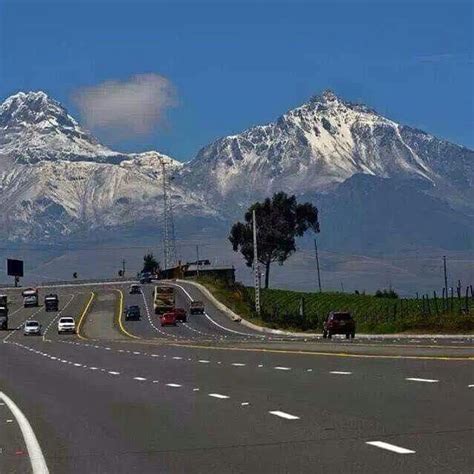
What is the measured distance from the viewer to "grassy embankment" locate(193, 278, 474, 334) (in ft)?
218

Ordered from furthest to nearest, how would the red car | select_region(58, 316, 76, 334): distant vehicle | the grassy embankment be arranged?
the red car → select_region(58, 316, 76, 334): distant vehicle → the grassy embankment

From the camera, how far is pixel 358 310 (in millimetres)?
124312

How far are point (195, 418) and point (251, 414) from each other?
84cm

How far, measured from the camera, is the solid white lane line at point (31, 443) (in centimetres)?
1424

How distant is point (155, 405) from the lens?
22.0 meters

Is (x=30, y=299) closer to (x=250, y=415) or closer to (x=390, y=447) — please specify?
(x=250, y=415)

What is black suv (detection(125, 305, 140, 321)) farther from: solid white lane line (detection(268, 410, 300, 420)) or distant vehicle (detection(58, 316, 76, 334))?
solid white lane line (detection(268, 410, 300, 420))

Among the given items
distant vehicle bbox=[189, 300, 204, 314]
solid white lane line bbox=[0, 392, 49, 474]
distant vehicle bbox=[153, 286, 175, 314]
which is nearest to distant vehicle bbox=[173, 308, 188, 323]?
distant vehicle bbox=[189, 300, 204, 314]

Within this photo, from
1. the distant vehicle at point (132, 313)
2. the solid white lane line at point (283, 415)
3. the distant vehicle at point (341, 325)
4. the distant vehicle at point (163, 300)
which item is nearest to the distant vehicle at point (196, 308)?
the distant vehicle at point (163, 300)

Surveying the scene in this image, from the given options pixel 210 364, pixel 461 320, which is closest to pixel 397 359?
pixel 210 364

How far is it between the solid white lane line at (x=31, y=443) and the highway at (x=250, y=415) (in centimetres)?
3

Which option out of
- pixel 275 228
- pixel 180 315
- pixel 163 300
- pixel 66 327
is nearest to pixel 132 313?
pixel 180 315

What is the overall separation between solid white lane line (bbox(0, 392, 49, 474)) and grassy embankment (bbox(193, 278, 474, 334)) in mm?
40856

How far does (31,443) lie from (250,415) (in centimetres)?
373
